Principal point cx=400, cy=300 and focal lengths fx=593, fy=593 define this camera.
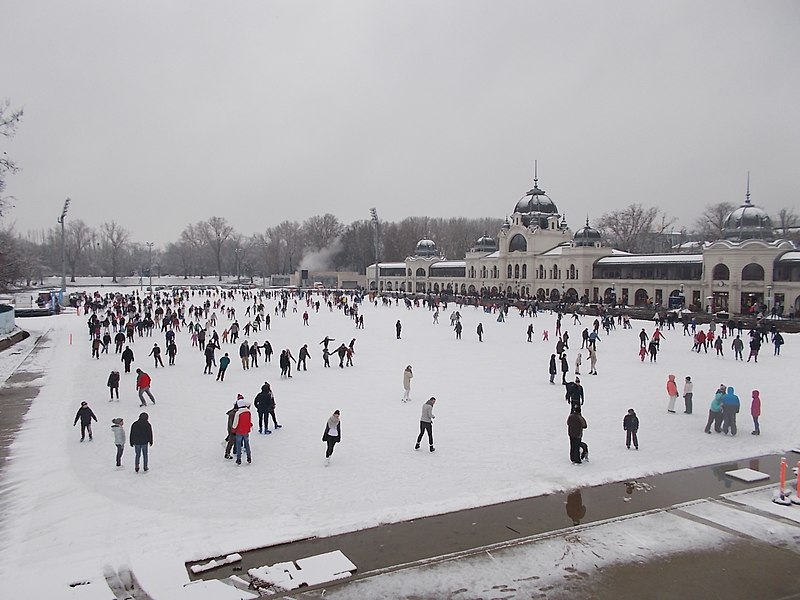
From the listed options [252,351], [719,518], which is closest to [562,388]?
[719,518]

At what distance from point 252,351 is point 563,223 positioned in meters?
55.1

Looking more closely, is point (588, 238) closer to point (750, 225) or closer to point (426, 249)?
point (750, 225)

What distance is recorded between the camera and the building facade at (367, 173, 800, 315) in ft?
132

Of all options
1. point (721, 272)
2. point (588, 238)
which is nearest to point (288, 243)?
point (588, 238)

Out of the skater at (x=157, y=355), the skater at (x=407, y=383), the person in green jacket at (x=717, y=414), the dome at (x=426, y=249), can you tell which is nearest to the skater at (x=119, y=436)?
the skater at (x=407, y=383)

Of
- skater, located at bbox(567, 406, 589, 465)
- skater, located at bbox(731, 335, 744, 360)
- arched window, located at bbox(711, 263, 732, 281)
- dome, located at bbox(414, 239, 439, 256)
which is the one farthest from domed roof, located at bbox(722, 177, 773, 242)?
dome, located at bbox(414, 239, 439, 256)

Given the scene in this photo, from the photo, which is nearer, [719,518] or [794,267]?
[719,518]

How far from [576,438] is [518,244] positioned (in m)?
58.4

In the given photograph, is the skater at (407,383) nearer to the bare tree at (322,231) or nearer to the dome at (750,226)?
the dome at (750,226)

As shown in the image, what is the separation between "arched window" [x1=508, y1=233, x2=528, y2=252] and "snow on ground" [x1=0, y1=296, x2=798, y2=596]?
44854 mm

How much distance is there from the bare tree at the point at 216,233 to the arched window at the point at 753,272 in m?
83.9

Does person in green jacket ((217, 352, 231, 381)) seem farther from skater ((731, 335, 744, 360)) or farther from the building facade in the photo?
the building facade

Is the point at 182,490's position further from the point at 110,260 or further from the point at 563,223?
the point at 110,260

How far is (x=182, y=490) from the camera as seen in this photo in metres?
9.32
